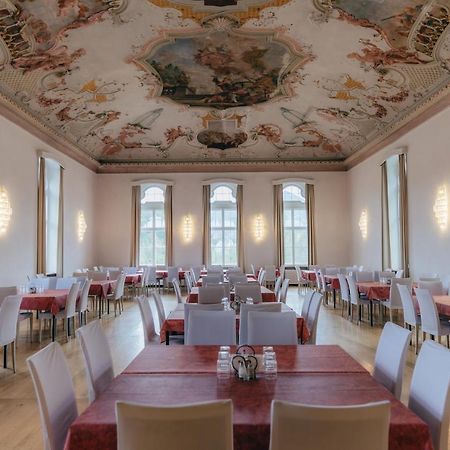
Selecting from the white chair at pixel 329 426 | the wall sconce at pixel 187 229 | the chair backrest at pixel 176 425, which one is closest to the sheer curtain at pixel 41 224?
the wall sconce at pixel 187 229

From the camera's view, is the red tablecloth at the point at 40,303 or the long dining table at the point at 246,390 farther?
the red tablecloth at the point at 40,303

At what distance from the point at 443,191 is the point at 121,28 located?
7339 mm

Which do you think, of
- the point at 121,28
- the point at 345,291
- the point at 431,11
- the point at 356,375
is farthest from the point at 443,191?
the point at 356,375

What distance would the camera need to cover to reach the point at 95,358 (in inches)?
119

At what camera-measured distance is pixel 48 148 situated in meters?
11.9

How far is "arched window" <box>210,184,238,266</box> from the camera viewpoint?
16.7 metres

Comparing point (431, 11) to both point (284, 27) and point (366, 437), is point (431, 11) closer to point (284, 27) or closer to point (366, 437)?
point (284, 27)

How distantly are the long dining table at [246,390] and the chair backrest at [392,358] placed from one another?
0.79ft

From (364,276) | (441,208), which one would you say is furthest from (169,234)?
(441,208)

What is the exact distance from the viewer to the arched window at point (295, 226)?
1669cm

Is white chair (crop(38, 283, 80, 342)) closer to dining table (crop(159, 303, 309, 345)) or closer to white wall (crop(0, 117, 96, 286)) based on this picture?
white wall (crop(0, 117, 96, 286))

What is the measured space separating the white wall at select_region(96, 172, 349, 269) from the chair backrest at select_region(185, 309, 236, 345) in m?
12.5

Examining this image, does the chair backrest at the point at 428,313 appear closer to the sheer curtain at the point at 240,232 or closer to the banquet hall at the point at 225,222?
→ the banquet hall at the point at 225,222

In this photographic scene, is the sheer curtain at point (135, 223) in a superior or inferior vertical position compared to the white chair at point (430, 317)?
superior
